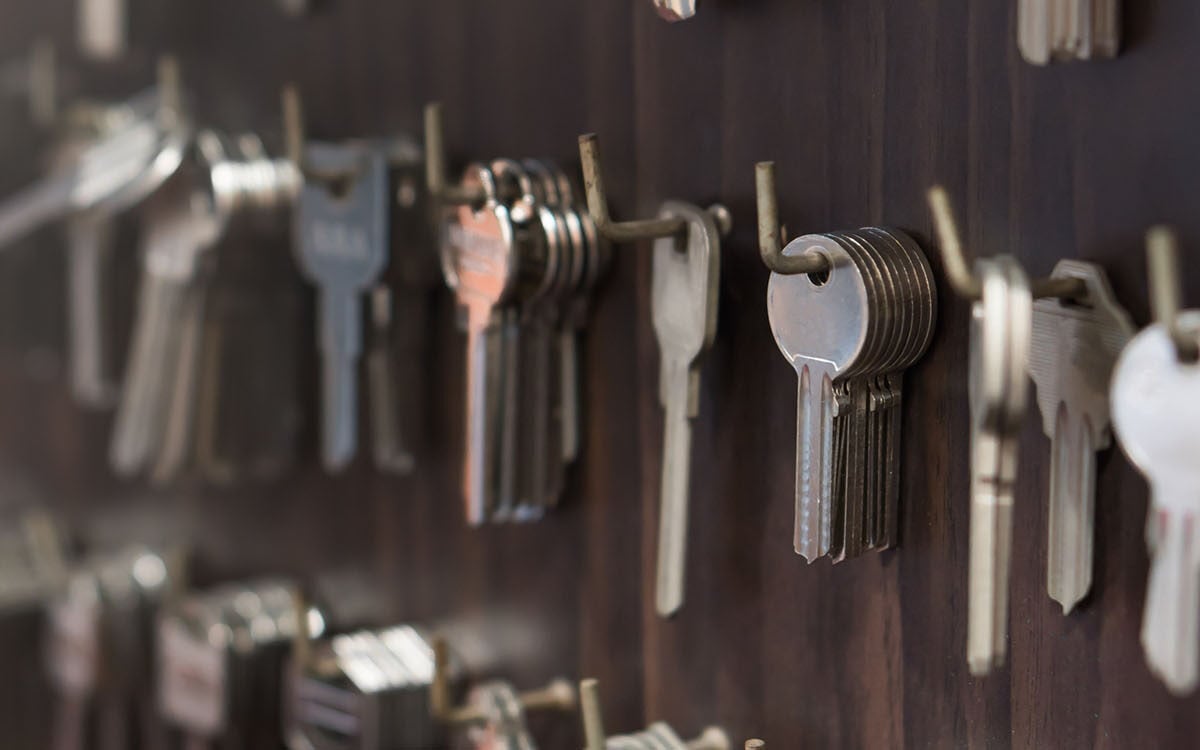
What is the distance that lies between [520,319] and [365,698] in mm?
254

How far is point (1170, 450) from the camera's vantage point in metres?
0.37

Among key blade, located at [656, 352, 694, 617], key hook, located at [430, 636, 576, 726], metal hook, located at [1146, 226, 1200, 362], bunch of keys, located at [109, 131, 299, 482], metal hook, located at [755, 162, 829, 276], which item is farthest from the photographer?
bunch of keys, located at [109, 131, 299, 482]

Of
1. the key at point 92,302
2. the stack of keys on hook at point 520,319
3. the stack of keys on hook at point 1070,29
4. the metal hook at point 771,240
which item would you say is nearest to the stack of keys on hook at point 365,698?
the stack of keys on hook at point 520,319

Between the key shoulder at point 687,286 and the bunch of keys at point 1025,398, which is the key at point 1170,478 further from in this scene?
the key shoulder at point 687,286

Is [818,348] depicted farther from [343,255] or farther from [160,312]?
[160,312]

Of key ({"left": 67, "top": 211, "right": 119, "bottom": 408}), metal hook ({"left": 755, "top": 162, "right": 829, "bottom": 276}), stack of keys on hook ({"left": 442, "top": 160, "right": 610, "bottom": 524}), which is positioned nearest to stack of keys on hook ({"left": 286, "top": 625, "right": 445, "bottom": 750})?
stack of keys on hook ({"left": 442, "top": 160, "right": 610, "bottom": 524})

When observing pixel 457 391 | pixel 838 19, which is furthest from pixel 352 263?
pixel 838 19

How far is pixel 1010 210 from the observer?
465 millimetres

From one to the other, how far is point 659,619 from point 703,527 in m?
0.06

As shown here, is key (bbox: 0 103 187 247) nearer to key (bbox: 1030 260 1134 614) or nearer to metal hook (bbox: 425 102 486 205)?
metal hook (bbox: 425 102 486 205)

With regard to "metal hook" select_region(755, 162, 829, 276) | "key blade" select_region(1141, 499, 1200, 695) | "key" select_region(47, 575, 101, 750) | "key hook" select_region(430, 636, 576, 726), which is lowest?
"key" select_region(47, 575, 101, 750)

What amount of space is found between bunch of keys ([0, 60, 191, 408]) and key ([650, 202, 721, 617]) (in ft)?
1.19

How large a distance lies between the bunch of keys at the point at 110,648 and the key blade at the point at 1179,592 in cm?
74

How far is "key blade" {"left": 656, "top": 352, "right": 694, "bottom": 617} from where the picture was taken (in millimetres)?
564
